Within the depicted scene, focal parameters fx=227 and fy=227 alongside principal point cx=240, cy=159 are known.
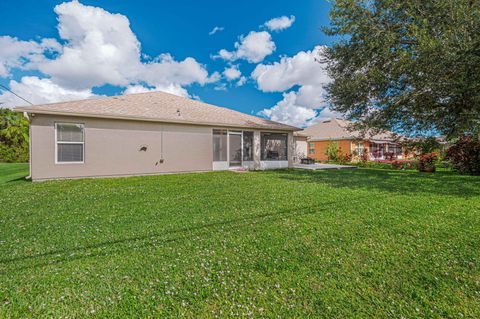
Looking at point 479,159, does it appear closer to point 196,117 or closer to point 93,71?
point 196,117

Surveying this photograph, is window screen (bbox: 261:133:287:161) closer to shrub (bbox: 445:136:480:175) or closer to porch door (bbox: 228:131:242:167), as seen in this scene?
porch door (bbox: 228:131:242:167)

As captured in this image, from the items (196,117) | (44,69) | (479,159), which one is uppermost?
(44,69)

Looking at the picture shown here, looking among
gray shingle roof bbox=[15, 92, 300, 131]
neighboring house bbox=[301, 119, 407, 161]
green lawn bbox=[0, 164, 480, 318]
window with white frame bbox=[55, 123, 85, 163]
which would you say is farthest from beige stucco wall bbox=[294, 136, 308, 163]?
window with white frame bbox=[55, 123, 85, 163]

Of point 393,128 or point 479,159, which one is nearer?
point 393,128

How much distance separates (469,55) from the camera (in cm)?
700

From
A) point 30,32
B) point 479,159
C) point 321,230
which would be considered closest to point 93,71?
point 30,32

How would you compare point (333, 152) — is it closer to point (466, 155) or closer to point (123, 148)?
point (466, 155)

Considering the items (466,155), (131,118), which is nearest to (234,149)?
(131,118)

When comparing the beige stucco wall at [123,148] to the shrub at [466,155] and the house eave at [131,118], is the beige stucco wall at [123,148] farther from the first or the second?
the shrub at [466,155]

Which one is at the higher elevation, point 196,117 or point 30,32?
point 30,32

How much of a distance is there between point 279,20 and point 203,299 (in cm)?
1554

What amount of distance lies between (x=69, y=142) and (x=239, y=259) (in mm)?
9482

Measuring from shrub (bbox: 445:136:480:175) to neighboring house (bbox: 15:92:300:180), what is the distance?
9025mm

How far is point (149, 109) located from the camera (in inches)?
450
